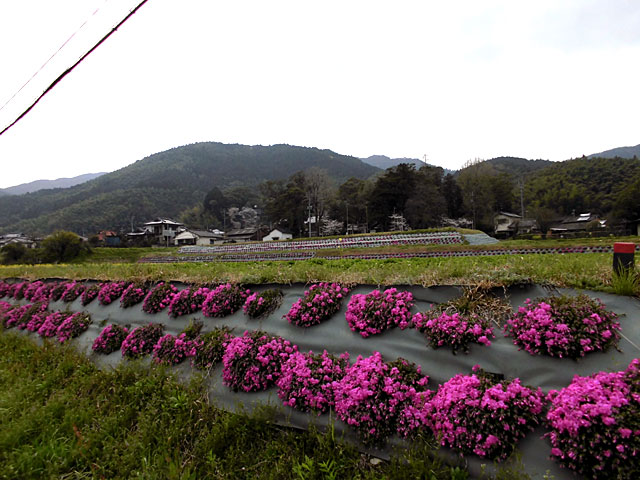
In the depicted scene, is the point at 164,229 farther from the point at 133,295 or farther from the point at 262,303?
the point at 262,303

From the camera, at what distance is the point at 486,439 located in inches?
66.4

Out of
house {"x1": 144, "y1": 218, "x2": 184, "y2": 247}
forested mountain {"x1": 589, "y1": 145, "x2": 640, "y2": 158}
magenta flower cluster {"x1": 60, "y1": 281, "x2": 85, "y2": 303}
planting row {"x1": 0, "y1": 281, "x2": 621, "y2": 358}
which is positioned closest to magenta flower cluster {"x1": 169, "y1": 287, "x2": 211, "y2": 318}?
planting row {"x1": 0, "y1": 281, "x2": 621, "y2": 358}

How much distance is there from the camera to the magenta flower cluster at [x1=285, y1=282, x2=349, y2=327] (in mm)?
2982

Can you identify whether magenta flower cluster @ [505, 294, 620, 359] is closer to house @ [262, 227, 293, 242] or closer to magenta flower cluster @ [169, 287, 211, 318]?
magenta flower cluster @ [169, 287, 211, 318]

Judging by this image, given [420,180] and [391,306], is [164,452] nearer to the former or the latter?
[391,306]

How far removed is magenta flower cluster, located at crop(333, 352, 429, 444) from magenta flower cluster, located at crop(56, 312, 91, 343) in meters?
4.36

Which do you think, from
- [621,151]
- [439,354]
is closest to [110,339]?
[439,354]

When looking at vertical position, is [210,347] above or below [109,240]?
above

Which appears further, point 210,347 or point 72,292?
point 72,292

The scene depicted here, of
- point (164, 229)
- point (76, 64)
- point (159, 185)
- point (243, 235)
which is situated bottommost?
point (243, 235)

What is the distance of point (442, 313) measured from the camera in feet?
8.03

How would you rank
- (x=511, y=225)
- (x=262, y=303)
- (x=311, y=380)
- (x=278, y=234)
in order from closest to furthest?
(x=311, y=380)
(x=262, y=303)
(x=511, y=225)
(x=278, y=234)

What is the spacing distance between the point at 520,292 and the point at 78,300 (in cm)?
660

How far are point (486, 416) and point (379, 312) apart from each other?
1095mm
